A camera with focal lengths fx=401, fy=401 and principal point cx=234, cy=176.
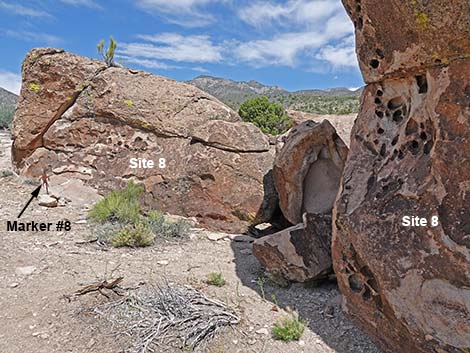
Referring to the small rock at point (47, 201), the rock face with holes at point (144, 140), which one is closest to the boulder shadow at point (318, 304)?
the rock face with holes at point (144, 140)

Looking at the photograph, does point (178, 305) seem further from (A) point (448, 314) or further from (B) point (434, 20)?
(B) point (434, 20)

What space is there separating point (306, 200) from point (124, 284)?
2462 mm

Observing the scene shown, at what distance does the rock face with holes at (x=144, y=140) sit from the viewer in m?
6.96

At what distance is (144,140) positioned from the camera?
767 centimetres

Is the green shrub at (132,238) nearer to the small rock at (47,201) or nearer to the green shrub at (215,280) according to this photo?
the green shrub at (215,280)

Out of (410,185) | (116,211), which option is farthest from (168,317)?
(116,211)

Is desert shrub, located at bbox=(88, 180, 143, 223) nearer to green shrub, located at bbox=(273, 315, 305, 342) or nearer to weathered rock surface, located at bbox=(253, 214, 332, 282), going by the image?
weathered rock surface, located at bbox=(253, 214, 332, 282)

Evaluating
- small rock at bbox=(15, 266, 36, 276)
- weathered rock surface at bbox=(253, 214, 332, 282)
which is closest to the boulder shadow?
weathered rock surface at bbox=(253, 214, 332, 282)

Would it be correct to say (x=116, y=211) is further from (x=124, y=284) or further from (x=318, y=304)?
→ (x=318, y=304)

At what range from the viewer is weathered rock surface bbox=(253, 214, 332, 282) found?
4371 mm

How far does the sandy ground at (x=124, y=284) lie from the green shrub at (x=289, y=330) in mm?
63

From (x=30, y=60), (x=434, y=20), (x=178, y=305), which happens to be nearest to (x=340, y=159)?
(x=434, y=20)

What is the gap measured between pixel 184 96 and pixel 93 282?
463 centimetres

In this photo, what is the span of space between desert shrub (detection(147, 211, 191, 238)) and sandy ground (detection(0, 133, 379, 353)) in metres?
0.22
